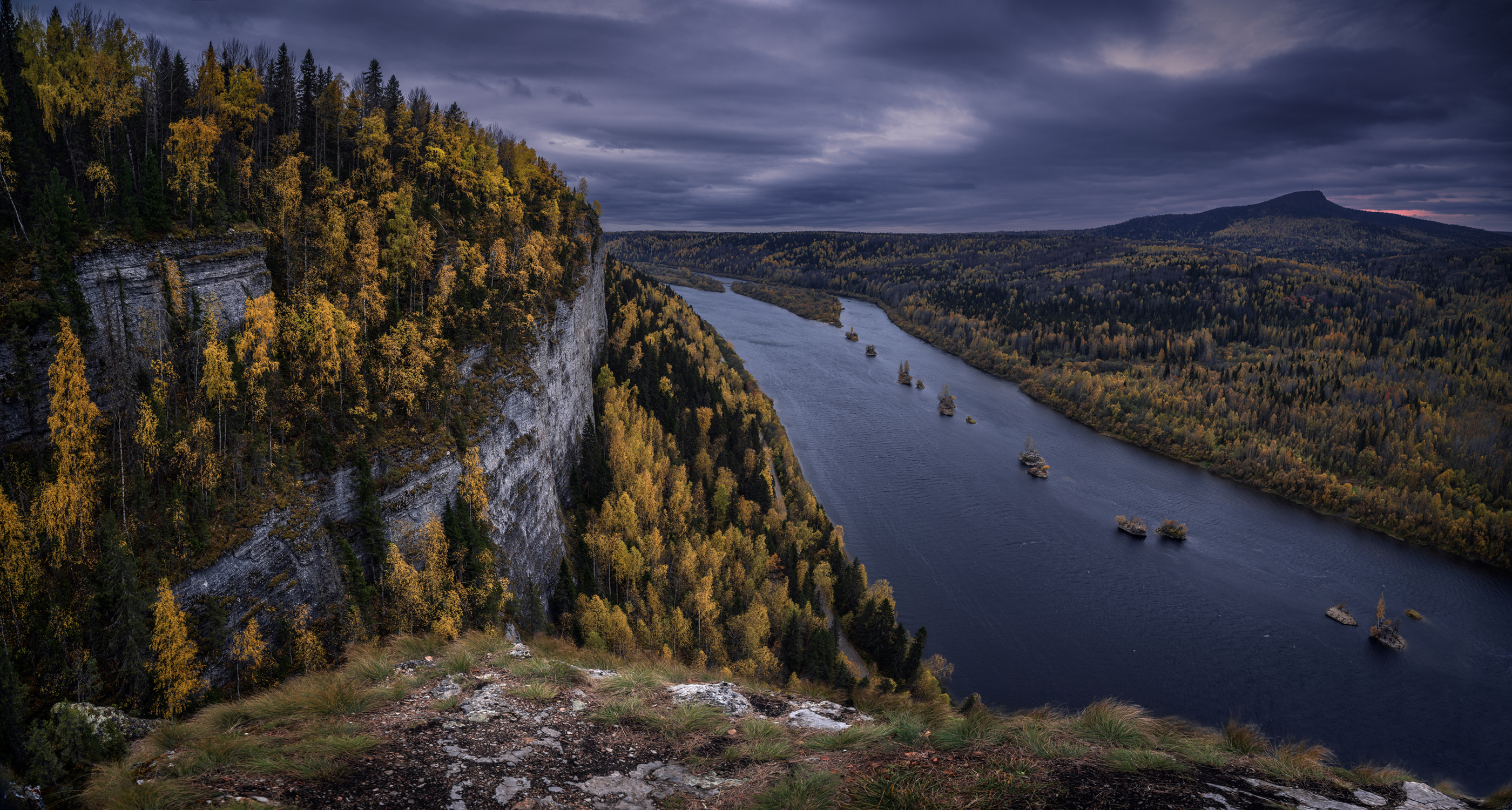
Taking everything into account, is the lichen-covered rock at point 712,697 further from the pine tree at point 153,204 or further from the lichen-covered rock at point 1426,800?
the pine tree at point 153,204

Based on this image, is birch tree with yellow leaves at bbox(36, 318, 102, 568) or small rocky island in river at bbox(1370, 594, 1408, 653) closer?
birch tree with yellow leaves at bbox(36, 318, 102, 568)

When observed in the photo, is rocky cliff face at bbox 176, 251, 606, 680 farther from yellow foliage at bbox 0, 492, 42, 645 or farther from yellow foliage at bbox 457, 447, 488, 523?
yellow foliage at bbox 0, 492, 42, 645

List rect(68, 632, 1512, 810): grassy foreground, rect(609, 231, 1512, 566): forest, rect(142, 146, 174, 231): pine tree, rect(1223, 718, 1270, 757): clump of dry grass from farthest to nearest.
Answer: rect(609, 231, 1512, 566): forest, rect(142, 146, 174, 231): pine tree, rect(1223, 718, 1270, 757): clump of dry grass, rect(68, 632, 1512, 810): grassy foreground

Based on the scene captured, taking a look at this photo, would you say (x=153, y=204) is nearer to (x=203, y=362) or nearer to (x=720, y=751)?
(x=203, y=362)

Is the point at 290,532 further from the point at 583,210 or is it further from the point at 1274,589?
the point at 1274,589

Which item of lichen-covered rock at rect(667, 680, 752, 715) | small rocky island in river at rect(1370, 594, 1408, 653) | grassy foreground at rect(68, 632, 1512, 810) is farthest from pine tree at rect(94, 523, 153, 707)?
small rocky island in river at rect(1370, 594, 1408, 653)
